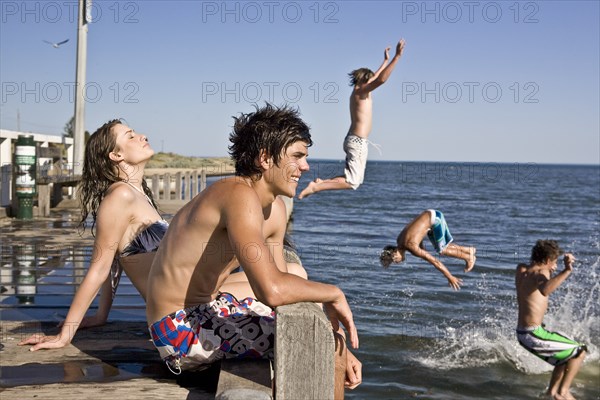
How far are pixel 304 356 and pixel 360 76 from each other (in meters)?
6.38

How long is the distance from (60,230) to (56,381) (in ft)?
27.9

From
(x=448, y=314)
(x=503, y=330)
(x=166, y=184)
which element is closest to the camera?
(x=503, y=330)

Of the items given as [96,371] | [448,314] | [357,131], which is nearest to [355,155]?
[357,131]

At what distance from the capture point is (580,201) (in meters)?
52.3

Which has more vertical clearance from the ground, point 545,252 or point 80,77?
point 80,77

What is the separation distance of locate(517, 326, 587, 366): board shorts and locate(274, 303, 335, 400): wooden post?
5732 millimetres

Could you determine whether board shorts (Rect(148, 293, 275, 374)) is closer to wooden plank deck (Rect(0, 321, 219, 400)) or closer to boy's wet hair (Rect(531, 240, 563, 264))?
wooden plank deck (Rect(0, 321, 219, 400))

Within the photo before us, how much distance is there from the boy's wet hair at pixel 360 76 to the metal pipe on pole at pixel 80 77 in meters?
10.3

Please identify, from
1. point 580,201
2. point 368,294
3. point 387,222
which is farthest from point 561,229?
point 580,201

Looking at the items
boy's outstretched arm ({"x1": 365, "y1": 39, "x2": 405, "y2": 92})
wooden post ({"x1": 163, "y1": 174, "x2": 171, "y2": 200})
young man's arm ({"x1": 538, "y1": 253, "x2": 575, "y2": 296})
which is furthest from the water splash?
wooden post ({"x1": 163, "y1": 174, "x2": 171, "y2": 200})

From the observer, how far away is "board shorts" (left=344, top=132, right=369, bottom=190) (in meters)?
9.35

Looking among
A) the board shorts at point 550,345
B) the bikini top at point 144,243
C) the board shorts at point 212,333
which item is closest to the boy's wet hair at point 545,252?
the board shorts at point 550,345

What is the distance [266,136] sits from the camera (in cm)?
354

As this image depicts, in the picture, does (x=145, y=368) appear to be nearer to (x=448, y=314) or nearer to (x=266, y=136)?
(x=266, y=136)
